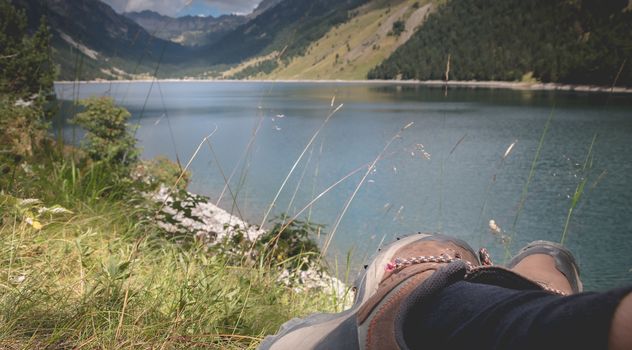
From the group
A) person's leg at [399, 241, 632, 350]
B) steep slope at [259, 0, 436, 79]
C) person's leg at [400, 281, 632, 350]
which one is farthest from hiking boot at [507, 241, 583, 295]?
steep slope at [259, 0, 436, 79]

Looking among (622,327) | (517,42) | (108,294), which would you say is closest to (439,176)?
(108,294)

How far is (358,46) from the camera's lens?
15975cm

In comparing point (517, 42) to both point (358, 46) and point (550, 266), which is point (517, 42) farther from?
point (550, 266)

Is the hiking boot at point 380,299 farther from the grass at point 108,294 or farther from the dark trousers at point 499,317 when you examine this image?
the grass at point 108,294

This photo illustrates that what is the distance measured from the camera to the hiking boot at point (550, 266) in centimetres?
169

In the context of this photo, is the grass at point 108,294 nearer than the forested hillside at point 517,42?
Yes

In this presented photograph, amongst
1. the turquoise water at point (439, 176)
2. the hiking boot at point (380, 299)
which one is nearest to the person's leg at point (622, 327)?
the hiking boot at point (380, 299)

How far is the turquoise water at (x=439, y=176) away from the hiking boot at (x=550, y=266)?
0.40m

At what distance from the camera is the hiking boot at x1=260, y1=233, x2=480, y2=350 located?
100 centimetres

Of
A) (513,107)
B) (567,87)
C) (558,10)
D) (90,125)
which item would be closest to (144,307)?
(90,125)

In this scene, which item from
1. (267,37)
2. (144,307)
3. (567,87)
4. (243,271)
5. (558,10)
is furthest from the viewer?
(267,37)

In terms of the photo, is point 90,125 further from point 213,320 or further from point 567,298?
point 567,298

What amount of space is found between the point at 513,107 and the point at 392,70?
80.2 m

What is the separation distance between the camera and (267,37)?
198125 millimetres
